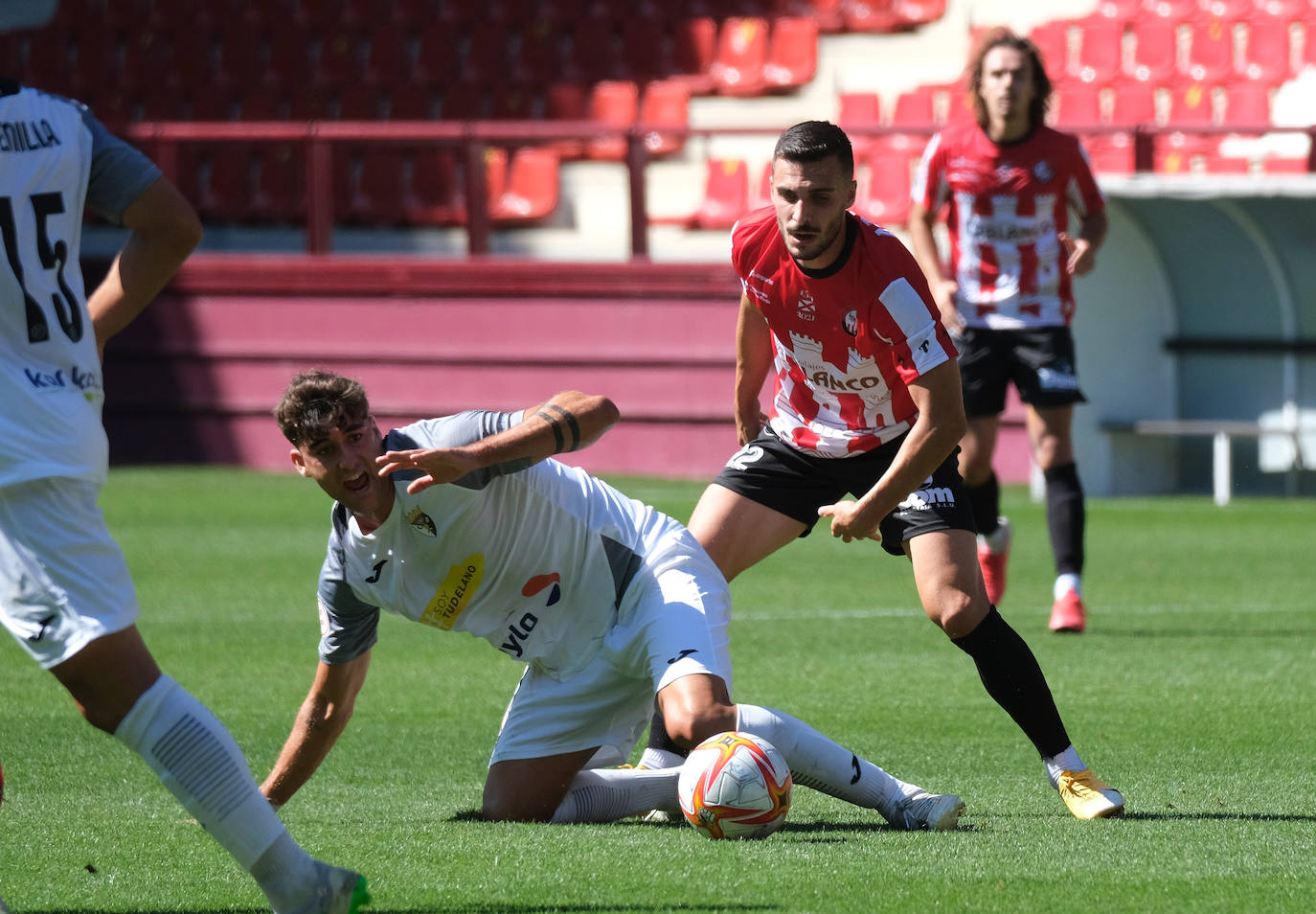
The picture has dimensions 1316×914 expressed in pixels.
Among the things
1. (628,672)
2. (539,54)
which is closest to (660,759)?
(628,672)

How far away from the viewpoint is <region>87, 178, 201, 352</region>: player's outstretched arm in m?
3.74

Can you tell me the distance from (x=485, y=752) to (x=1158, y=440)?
8.81 meters

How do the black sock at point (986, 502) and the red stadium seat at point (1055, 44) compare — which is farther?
the red stadium seat at point (1055, 44)

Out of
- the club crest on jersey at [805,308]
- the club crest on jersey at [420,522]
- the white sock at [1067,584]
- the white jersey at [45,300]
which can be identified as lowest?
the white sock at [1067,584]

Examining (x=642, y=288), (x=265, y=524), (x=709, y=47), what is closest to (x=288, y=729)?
(x=265, y=524)

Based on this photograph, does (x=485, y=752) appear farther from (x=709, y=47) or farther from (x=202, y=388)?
(x=709, y=47)

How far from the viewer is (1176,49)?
16.1 metres

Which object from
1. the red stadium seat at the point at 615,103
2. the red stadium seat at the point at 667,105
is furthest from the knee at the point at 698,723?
the red stadium seat at the point at 667,105

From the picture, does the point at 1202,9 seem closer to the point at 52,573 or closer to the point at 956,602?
the point at 956,602

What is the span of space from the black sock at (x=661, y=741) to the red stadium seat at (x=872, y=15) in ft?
45.0

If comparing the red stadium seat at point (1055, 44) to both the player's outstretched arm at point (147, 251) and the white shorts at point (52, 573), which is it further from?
the white shorts at point (52, 573)

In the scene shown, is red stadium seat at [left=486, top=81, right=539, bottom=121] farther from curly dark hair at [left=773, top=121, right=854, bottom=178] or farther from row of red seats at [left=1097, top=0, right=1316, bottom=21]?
curly dark hair at [left=773, top=121, right=854, bottom=178]

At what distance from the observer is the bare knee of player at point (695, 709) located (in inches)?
176

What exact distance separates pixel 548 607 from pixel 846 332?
1035 mm
